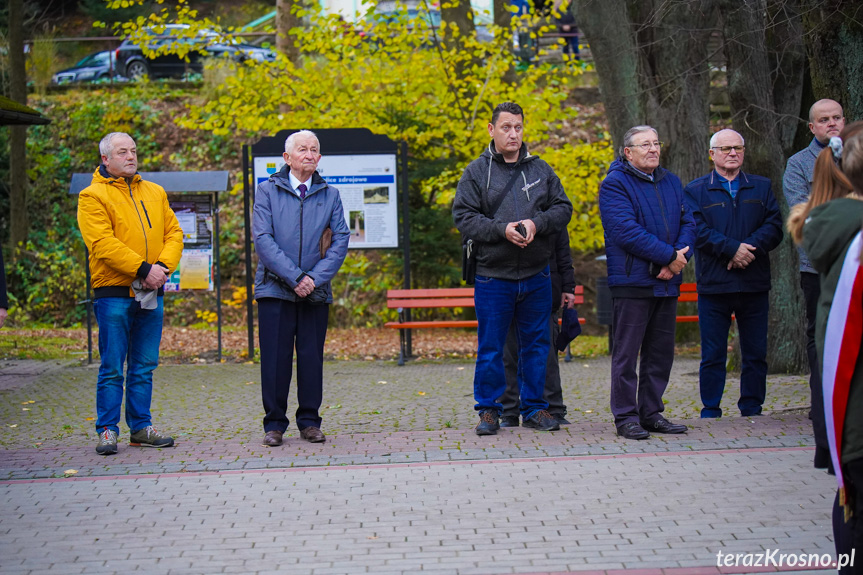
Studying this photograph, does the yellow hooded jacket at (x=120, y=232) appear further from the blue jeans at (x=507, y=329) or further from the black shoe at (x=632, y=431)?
the black shoe at (x=632, y=431)

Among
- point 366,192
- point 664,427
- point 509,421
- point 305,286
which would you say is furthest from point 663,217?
point 366,192

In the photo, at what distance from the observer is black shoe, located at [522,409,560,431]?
720 centimetres

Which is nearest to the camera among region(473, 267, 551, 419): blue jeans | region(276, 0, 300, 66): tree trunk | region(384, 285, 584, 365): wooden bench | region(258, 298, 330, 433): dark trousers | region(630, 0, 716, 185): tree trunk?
region(258, 298, 330, 433): dark trousers

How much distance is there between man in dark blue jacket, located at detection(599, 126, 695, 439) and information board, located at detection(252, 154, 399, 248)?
5.93 metres

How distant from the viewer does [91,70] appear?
2700 centimetres

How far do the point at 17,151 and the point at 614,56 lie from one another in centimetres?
1358

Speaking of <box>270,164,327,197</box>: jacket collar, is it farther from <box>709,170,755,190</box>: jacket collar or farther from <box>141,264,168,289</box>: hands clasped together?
<box>709,170,755,190</box>: jacket collar

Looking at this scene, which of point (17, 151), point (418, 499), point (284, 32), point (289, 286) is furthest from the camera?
point (17, 151)

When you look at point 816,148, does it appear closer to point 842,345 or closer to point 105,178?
point 842,345

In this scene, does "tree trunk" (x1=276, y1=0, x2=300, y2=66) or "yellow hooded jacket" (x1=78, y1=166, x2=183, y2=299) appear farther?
"tree trunk" (x1=276, y1=0, x2=300, y2=66)

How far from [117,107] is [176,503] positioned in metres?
21.3

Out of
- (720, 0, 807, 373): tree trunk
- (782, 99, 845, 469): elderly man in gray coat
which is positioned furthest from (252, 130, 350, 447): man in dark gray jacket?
(720, 0, 807, 373): tree trunk

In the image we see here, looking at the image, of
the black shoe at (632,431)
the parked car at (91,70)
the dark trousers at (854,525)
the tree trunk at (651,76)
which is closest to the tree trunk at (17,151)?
the parked car at (91,70)

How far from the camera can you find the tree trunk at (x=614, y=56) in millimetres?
12172
